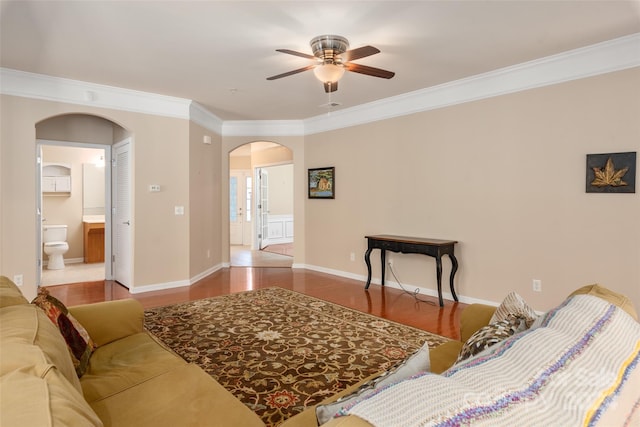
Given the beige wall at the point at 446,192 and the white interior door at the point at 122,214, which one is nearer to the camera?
the beige wall at the point at 446,192

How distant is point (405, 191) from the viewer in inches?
200

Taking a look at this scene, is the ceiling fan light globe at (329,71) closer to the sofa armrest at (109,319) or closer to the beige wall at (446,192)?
the beige wall at (446,192)

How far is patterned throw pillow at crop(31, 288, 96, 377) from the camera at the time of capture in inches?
68.0

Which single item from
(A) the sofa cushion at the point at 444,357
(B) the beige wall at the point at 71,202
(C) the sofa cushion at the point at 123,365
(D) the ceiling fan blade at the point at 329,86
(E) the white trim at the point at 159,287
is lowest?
(E) the white trim at the point at 159,287

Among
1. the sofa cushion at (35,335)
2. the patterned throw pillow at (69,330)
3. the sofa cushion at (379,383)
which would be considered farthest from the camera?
the patterned throw pillow at (69,330)

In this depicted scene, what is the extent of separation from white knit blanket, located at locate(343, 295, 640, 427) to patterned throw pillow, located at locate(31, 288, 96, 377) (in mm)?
1623

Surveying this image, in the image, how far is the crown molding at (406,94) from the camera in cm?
341

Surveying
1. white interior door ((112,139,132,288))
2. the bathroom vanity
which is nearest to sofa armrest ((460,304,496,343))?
white interior door ((112,139,132,288))

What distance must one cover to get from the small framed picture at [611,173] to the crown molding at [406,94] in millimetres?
824

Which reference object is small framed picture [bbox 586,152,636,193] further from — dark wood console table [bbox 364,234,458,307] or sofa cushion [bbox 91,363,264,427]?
sofa cushion [bbox 91,363,264,427]

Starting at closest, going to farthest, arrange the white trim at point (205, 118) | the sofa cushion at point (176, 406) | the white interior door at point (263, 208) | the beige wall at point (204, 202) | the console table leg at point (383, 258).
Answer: the sofa cushion at point (176, 406), the console table leg at point (383, 258), the white trim at point (205, 118), the beige wall at point (204, 202), the white interior door at point (263, 208)

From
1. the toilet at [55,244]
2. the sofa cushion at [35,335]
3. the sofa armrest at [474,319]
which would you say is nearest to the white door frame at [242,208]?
the toilet at [55,244]

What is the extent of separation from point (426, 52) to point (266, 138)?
12.1 ft

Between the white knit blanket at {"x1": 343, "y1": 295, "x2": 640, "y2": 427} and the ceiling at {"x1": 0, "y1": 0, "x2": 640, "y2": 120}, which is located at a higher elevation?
the ceiling at {"x1": 0, "y1": 0, "x2": 640, "y2": 120}
